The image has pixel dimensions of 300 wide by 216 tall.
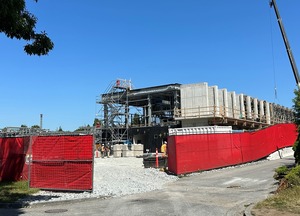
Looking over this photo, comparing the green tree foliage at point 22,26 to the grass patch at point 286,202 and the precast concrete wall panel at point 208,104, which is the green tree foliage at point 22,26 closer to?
the grass patch at point 286,202

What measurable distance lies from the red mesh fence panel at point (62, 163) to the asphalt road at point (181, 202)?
4.92 ft

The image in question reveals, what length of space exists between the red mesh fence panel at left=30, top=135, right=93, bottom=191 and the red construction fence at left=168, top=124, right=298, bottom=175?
22.3 feet

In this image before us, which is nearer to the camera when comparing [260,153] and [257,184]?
[257,184]

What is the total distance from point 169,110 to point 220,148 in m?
31.5

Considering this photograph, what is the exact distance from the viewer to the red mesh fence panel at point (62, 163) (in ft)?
42.9

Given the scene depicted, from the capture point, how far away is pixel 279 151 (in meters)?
28.7

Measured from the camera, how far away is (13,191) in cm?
1327

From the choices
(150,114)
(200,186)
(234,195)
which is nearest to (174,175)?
(200,186)

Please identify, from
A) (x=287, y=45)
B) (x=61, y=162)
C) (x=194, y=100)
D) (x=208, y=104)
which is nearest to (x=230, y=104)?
(x=208, y=104)

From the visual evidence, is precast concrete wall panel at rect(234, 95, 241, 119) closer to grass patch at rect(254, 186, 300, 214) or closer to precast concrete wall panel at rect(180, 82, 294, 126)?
precast concrete wall panel at rect(180, 82, 294, 126)

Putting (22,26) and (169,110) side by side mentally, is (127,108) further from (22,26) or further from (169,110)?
(22,26)

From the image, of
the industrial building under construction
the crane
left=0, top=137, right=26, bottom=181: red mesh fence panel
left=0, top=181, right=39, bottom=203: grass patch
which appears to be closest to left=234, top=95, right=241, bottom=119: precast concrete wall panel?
the industrial building under construction

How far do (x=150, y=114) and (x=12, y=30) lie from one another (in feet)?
143

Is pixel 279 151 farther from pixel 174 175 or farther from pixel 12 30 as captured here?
pixel 12 30
